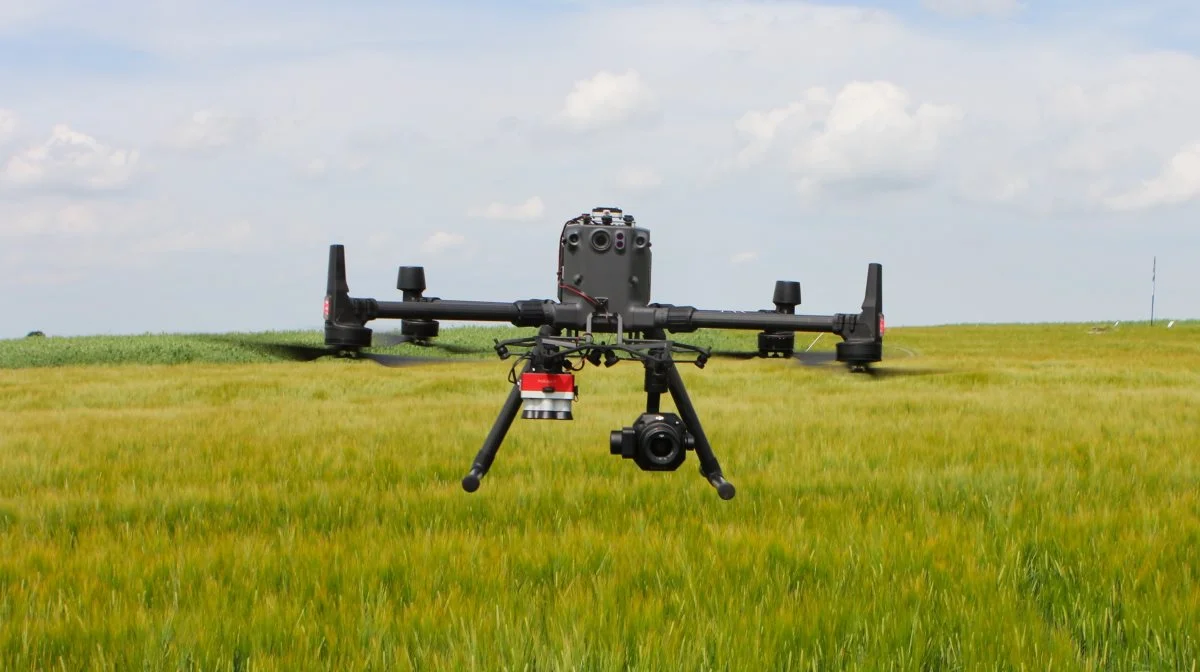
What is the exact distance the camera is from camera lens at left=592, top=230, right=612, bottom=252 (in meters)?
6.16

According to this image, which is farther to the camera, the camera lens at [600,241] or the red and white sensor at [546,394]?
the camera lens at [600,241]

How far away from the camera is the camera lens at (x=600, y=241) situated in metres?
6.16

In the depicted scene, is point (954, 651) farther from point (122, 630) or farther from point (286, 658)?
point (122, 630)

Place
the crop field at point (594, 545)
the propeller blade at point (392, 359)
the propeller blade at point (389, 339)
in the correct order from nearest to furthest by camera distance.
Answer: the crop field at point (594, 545) → the propeller blade at point (389, 339) → the propeller blade at point (392, 359)

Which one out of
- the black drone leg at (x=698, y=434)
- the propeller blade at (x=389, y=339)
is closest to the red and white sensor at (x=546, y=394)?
the black drone leg at (x=698, y=434)

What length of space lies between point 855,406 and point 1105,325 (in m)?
57.2

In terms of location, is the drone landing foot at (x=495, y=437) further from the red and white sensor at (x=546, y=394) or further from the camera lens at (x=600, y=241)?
the camera lens at (x=600, y=241)

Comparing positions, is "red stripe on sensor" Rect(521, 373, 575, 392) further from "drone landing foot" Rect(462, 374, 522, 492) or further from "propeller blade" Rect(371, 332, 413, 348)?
"propeller blade" Rect(371, 332, 413, 348)

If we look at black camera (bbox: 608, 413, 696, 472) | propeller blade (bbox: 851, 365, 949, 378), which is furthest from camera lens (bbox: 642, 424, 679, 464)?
propeller blade (bbox: 851, 365, 949, 378)

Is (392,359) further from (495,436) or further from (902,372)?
(902,372)

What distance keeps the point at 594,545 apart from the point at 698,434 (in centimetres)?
101

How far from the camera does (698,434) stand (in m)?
6.06

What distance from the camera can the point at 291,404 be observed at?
14438 mm

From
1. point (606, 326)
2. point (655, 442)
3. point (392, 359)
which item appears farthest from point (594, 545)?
point (392, 359)
